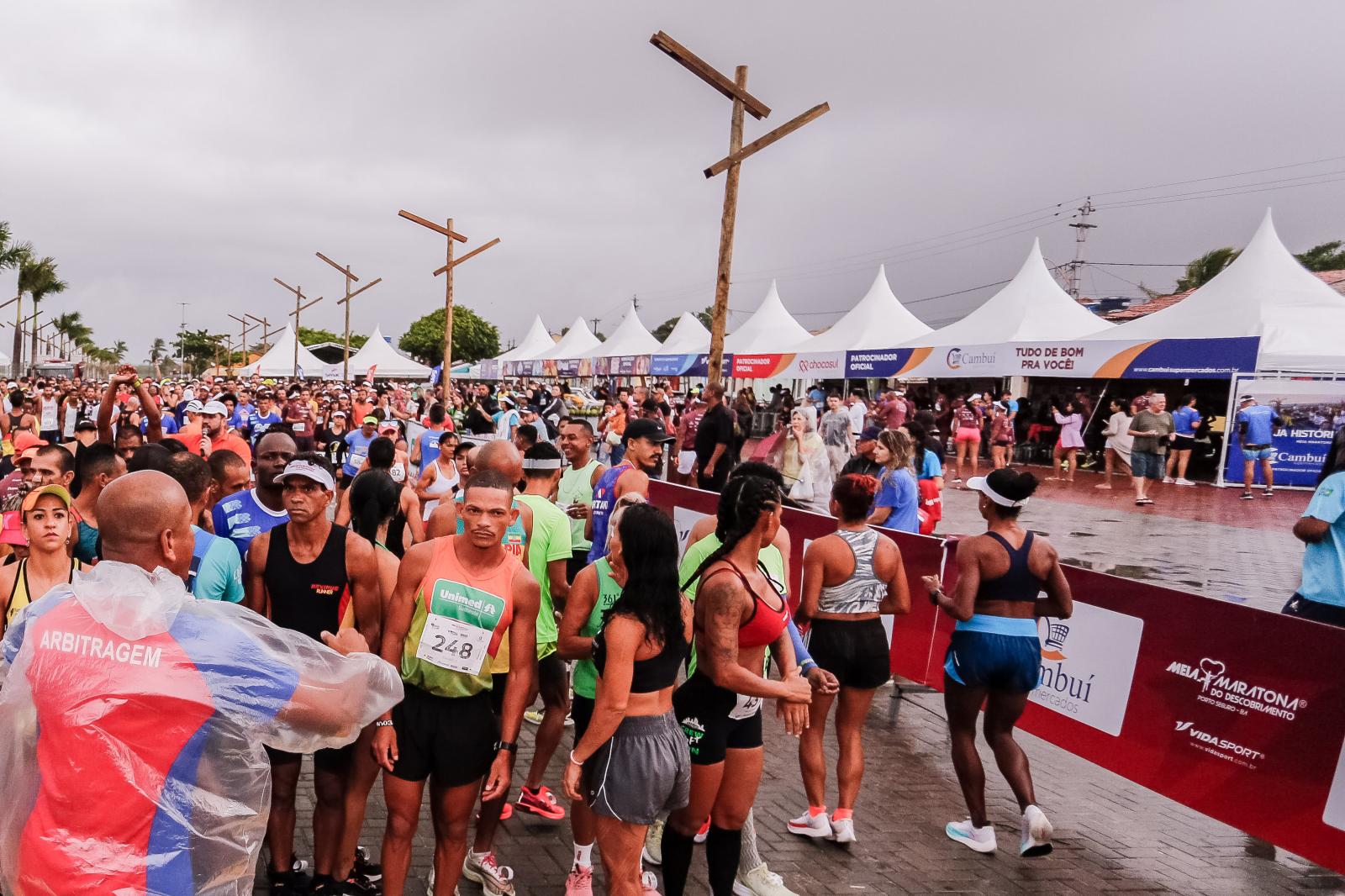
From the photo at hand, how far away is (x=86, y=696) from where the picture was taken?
1979 millimetres

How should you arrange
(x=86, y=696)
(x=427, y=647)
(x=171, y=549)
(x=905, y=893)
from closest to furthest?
(x=86, y=696) < (x=171, y=549) < (x=427, y=647) < (x=905, y=893)

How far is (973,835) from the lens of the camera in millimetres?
4531

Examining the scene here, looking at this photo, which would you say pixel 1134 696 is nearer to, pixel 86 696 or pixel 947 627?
pixel 947 627

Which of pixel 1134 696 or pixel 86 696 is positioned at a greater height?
pixel 86 696

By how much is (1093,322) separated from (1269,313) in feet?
16.5

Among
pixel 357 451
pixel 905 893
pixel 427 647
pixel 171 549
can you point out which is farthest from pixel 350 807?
pixel 357 451

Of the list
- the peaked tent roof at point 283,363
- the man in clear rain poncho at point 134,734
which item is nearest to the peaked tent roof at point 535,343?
the peaked tent roof at point 283,363

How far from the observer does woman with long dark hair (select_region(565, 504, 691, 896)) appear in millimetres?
3102

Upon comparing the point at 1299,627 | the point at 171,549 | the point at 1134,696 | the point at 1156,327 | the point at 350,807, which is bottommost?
the point at 350,807

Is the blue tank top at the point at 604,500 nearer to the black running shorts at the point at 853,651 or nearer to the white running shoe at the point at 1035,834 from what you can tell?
the black running shorts at the point at 853,651

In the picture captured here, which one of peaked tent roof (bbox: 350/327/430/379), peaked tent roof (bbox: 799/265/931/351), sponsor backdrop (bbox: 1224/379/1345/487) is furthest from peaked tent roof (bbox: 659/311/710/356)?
peaked tent roof (bbox: 350/327/430/379)

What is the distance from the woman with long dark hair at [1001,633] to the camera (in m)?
4.40

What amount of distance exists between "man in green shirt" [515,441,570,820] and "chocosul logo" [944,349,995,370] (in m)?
19.7

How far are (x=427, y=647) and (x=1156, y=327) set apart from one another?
20610mm
